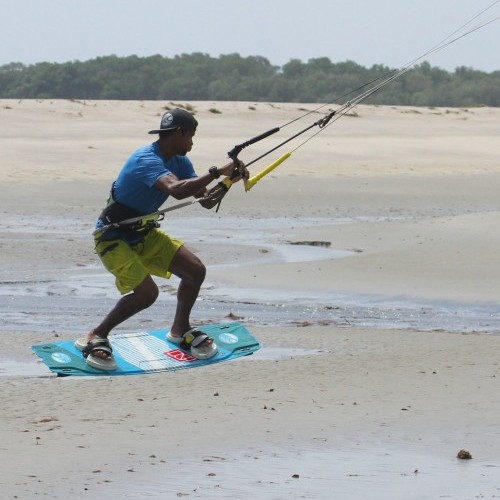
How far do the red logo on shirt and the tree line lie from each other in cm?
4742

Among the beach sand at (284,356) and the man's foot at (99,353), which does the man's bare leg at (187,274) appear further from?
the man's foot at (99,353)

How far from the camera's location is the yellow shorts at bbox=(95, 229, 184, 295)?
855cm

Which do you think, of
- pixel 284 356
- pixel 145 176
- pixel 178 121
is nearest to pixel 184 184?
pixel 145 176

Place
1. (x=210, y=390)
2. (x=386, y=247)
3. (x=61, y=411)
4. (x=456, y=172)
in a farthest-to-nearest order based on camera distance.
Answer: (x=456, y=172)
(x=386, y=247)
(x=210, y=390)
(x=61, y=411)

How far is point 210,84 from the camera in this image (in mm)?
62688

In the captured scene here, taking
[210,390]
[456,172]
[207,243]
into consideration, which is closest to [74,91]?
[456,172]

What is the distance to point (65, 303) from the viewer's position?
11648mm

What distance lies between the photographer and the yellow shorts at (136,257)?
855 centimetres

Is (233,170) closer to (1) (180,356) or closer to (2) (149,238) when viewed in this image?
(2) (149,238)

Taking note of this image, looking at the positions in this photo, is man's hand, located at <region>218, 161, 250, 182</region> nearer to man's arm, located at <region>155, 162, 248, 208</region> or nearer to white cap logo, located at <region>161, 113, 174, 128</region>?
man's arm, located at <region>155, 162, 248, 208</region>

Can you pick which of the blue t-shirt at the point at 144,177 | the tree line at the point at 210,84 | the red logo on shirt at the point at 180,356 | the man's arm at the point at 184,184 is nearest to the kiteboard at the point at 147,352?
the red logo on shirt at the point at 180,356

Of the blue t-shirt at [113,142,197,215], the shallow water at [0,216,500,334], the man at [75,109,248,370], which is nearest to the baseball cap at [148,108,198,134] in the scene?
the man at [75,109,248,370]

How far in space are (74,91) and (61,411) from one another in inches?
2077

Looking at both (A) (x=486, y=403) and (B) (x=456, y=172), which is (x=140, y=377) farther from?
(B) (x=456, y=172)
